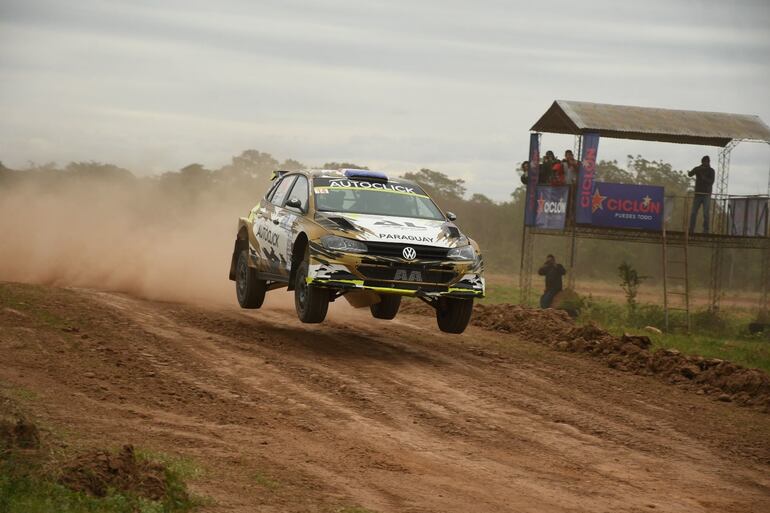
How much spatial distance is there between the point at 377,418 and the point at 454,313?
421 centimetres

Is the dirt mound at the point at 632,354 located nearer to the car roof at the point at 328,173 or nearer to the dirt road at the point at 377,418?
the dirt road at the point at 377,418

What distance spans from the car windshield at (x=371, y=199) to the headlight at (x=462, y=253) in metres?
0.99

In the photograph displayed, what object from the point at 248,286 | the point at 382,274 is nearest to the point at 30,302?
the point at 248,286

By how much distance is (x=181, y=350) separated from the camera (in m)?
11.9

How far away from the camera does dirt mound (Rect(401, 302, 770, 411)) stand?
12398mm

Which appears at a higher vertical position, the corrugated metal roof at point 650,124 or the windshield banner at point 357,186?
the corrugated metal roof at point 650,124

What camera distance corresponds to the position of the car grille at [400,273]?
39.7 ft

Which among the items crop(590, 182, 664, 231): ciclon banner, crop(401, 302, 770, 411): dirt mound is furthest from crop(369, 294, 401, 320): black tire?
crop(590, 182, 664, 231): ciclon banner

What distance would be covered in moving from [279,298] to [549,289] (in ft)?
25.5

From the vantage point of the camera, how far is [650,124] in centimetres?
2433

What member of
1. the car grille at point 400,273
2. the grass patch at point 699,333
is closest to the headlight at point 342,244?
the car grille at point 400,273

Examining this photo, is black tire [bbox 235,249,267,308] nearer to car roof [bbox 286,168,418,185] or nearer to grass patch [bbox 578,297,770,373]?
car roof [bbox 286,168,418,185]

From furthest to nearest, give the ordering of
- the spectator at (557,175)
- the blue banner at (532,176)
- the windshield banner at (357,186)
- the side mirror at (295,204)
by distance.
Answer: the blue banner at (532,176), the spectator at (557,175), the windshield banner at (357,186), the side mirror at (295,204)

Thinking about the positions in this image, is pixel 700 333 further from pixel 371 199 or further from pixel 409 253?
pixel 409 253
